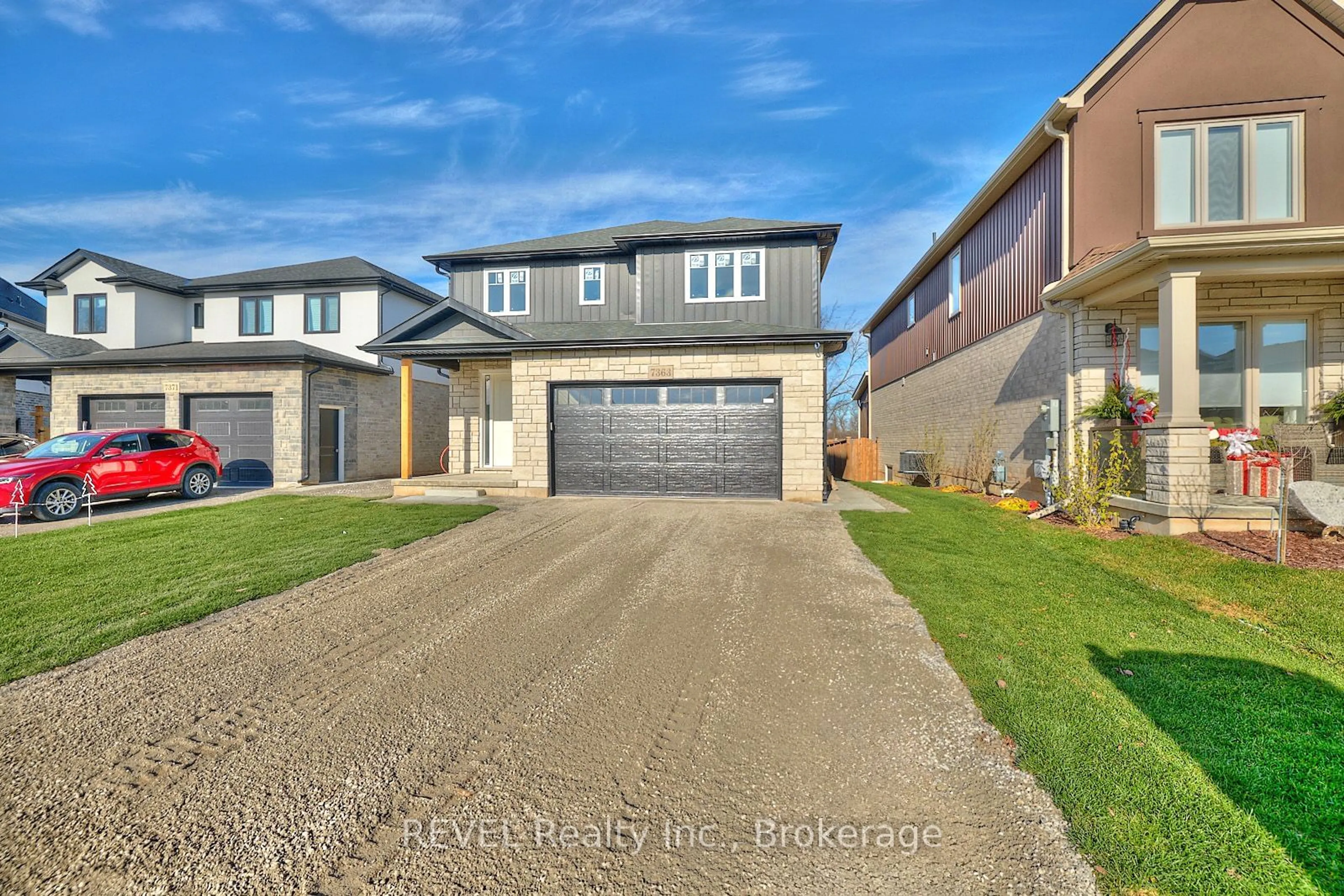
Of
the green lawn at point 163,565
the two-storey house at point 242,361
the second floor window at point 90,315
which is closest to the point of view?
the green lawn at point 163,565

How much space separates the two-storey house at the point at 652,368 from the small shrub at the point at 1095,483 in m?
4.06

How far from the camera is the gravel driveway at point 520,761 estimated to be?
194cm

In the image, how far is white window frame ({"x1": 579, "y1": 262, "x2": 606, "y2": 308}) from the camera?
14625 millimetres

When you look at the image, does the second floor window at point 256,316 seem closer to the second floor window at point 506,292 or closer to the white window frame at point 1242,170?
the second floor window at point 506,292

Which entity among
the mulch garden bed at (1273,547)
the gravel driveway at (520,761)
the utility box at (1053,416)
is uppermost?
the utility box at (1053,416)

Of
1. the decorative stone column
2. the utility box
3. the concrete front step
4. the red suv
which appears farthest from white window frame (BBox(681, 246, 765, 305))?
the red suv

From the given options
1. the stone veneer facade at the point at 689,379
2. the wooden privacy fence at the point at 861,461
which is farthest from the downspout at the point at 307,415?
the wooden privacy fence at the point at 861,461

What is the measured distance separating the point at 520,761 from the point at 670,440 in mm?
8946

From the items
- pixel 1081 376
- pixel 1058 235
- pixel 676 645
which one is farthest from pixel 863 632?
pixel 1058 235

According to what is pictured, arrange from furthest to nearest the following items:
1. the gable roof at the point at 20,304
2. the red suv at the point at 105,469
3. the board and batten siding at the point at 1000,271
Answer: the gable roof at the point at 20,304, the board and batten siding at the point at 1000,271, the red suv at the point at 105,469

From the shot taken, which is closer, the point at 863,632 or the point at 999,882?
the point at 999,882

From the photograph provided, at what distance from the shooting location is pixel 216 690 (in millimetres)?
3264

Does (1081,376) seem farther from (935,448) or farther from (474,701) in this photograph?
(474,701)

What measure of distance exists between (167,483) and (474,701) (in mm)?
12262
